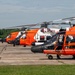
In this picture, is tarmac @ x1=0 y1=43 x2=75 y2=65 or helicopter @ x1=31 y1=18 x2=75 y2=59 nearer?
tarmac @ x1=0 y1=43 x2=75 y2=65

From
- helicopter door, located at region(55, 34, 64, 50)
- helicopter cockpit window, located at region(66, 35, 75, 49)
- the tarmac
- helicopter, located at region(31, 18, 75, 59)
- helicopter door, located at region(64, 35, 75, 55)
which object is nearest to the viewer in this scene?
the tarmac

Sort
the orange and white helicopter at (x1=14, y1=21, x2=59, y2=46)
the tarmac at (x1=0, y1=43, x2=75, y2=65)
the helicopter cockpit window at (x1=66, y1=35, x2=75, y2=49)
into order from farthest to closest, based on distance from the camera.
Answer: the orange and white helicopter at (x1=14, y1=21, x2=59, y2=46)
the helicopter cockpit window at (x1=66, y1=35, x2=75, y2=49)
the tarmac at (x1=0, y1=43, x2=75, y2=65)

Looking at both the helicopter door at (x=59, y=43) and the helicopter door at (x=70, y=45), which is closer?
the helicopter door at (x=70, y=45)

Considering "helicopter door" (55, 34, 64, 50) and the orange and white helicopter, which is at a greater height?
"helicopter door" (55, 34, 64, 50)

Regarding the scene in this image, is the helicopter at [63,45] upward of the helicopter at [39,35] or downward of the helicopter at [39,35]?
upward

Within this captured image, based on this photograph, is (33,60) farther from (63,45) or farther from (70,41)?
(70,41)

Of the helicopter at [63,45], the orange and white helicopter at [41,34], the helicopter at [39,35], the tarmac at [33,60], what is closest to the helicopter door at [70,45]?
the helicopter at [63,45]

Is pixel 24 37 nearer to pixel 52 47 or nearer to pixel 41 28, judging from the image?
pixel 41 28

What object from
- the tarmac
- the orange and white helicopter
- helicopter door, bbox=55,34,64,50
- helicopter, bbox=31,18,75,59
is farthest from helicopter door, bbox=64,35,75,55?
the orange and white helicopter

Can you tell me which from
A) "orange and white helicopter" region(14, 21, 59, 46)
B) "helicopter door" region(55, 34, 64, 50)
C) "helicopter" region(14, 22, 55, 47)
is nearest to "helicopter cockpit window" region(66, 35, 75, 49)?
"helicopter door" region(55, 34, 64, 50)

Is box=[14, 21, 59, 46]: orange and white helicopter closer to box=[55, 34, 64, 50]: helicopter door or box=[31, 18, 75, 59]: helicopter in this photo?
box=[31, 18, 75, 59]: helicopter

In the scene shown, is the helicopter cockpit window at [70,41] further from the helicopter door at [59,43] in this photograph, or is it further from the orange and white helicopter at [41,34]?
the orange and white helicopter at [41,34]
